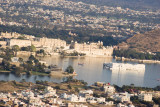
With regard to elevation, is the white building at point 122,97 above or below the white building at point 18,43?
below

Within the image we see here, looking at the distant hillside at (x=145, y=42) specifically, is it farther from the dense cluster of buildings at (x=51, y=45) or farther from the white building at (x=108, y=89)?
the white building at (x=108, y=89)

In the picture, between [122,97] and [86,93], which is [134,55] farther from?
[122,97]

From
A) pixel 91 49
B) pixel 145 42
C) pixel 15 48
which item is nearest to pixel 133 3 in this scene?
pixel 145 42

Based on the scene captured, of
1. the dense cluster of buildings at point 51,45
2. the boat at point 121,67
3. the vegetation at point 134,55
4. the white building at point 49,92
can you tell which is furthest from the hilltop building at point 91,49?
the white building at point 49,92

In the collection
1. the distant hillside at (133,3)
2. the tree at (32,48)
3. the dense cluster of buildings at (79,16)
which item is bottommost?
the tree at (32,48)

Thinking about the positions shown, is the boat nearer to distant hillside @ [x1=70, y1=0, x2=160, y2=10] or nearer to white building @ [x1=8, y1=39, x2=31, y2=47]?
white building @ [x1=8, y1=39, x2=31, y2=47]

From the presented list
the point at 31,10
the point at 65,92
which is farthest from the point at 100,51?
the point at 31,10
